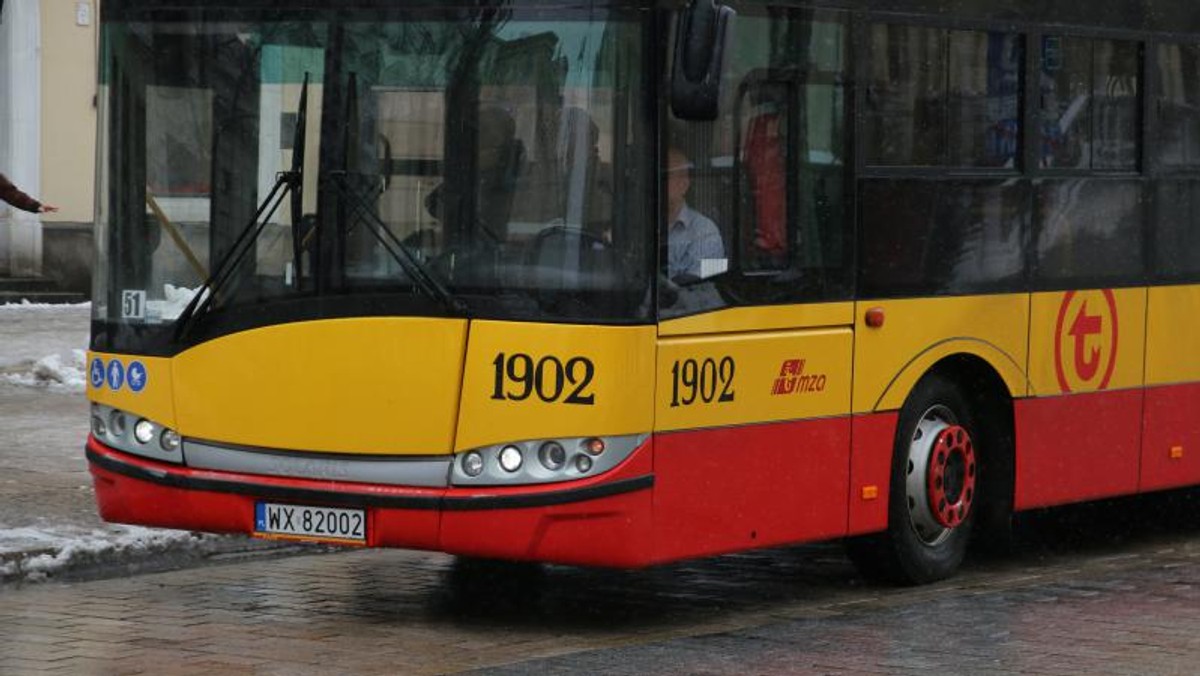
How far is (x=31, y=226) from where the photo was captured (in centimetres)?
2798

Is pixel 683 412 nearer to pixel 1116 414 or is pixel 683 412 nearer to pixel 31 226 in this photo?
pixel 1116 414

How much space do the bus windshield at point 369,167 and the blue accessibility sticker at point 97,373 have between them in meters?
0.10

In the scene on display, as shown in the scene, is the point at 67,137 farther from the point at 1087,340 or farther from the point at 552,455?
the point at 552,455

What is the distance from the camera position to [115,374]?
35.6 feet

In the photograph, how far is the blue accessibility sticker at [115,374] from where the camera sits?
10.8m

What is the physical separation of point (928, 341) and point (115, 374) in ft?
11.4

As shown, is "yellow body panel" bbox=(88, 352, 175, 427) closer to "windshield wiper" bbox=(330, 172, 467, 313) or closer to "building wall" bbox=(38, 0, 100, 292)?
"windshield wiper" bbox=(330, 172, 467, 313)

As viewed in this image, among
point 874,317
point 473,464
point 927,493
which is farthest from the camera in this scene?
point 927,493

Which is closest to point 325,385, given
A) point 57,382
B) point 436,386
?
point 436,386

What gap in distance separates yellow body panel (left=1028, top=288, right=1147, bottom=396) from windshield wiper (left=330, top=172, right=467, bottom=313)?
337 centimetres

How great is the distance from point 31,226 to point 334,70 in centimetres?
1826

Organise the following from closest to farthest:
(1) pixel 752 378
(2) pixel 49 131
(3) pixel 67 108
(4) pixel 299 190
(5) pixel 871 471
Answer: (4) pixel 299 190 → (1) pixel 752 378 → (5) pixel 871 471 → (2) pixel 49 131 → (3) pixel 67 108

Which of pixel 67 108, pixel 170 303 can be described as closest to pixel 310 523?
pixel 170 303

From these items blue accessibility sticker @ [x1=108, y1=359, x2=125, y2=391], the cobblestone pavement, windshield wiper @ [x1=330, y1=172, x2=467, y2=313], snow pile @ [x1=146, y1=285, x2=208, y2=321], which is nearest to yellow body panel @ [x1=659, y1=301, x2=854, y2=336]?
windshield wiper @ [x1=330, y1=172, x2=467, y2=313]
